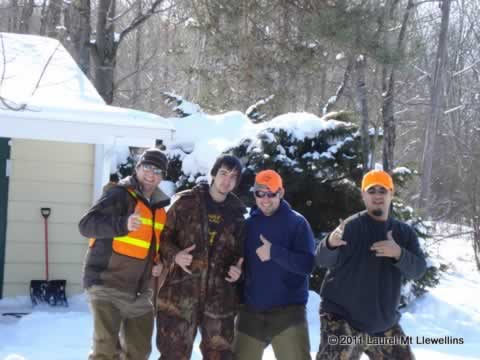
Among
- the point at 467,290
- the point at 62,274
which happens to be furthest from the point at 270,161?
the point at 467,290

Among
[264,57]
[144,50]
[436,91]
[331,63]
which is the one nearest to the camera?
→ [264,57]

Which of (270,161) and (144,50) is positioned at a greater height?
(144,50)

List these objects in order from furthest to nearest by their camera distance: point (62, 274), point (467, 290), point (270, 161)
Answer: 1. point (467, 290)
2. point (270, 161)
3. point (62, 274)

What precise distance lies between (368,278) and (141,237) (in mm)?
1364

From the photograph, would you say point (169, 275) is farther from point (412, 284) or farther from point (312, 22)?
point (412, 284)

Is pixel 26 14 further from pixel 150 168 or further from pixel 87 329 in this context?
pixel 150 168

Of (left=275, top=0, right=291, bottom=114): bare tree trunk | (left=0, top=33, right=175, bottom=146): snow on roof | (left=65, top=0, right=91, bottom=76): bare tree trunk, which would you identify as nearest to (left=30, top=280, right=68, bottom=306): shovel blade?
(left=0, top=33, right=175, bottom=146): snow on roof

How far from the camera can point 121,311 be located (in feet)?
12.4

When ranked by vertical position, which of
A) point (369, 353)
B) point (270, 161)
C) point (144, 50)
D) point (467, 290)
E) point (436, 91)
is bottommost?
point (467, 290)

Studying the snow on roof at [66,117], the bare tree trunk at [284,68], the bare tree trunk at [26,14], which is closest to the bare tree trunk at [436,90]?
the bare tree trunk at [284,68]

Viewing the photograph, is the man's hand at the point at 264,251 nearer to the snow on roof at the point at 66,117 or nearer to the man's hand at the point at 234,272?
the man's hand at the point at 234,272

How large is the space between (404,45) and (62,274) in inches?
186

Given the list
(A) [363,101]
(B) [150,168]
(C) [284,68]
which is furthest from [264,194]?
(A) [363,101]

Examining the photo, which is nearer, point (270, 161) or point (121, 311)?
point (121, 311)
